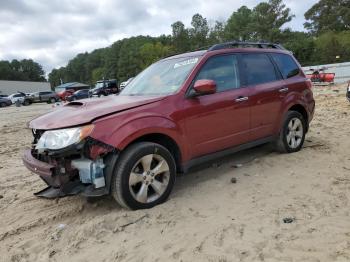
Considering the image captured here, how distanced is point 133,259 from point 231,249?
2.78 feet

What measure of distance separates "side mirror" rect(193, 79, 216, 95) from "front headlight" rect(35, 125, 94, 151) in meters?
1.38

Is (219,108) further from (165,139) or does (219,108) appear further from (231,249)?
(231,249)

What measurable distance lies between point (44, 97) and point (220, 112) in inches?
1559

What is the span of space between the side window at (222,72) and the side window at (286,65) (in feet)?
3.81

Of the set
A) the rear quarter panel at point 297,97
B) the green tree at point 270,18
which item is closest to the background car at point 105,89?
the rear quarter panel at point 297,97

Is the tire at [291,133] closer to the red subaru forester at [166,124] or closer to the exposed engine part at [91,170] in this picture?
the red subaru forester at [166,124]

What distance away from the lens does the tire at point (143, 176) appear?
3.80 m

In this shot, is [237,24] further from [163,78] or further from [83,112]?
[83,112]

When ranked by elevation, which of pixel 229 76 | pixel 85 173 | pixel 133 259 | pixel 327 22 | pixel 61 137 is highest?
pixel 327 22

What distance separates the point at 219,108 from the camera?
4.74 meters

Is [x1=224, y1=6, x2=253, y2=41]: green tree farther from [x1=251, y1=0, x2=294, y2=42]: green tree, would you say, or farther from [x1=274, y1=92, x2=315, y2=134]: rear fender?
[x1=274, y1=92, x2=315, y2=134]: rear fender

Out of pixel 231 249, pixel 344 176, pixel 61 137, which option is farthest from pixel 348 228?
pixel 61 137

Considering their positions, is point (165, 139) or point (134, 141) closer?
point (134, 141)

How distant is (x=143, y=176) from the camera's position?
399cm
